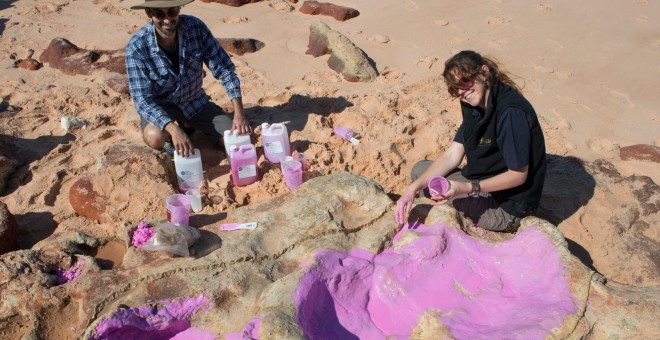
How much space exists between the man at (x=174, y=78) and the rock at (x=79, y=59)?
78.6 inches

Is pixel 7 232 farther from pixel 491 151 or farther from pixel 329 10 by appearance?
pixel 329 10

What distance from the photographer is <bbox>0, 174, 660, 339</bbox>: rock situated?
2.58m

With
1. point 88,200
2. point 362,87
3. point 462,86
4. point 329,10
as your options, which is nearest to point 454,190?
point 462,86

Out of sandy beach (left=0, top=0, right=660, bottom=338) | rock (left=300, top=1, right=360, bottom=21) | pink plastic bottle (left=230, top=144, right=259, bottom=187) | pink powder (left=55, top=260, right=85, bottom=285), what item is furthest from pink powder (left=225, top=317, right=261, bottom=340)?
rock (left=300, top=1, right=360, bottom=21)

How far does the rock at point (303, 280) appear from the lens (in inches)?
102

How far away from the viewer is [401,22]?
24.3ft

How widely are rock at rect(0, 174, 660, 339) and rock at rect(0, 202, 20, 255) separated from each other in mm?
732

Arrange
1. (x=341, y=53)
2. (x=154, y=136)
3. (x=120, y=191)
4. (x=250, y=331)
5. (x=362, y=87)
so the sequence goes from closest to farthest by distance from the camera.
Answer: (x=250, y=331) → (x=120, y=191) → (x=154, y=136) → (x=362, y=87) → (x=341, y=53)

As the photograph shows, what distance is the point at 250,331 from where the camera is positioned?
243 centimetres

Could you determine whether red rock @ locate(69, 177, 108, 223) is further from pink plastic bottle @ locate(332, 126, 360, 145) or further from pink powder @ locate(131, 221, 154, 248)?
pink plastic bottle @ locate(332, 126, 360, 145)

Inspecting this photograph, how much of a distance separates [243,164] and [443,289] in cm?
199

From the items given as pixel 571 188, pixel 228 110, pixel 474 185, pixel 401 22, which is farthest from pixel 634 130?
pixel 228 110

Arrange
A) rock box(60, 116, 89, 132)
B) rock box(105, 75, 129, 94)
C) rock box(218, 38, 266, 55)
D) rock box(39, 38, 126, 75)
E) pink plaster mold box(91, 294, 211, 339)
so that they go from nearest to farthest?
pink plaster mold box(91, 294, 211, 339)
rock box(60, 116, 89, 132)
rock box(105, 75, 129, 94)
rock box(39, 38, 126, 75)
rock box(218, 38, 266, 55)

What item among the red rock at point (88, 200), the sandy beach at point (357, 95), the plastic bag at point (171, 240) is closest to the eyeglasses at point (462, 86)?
the sandy beach at point (357, 95)
